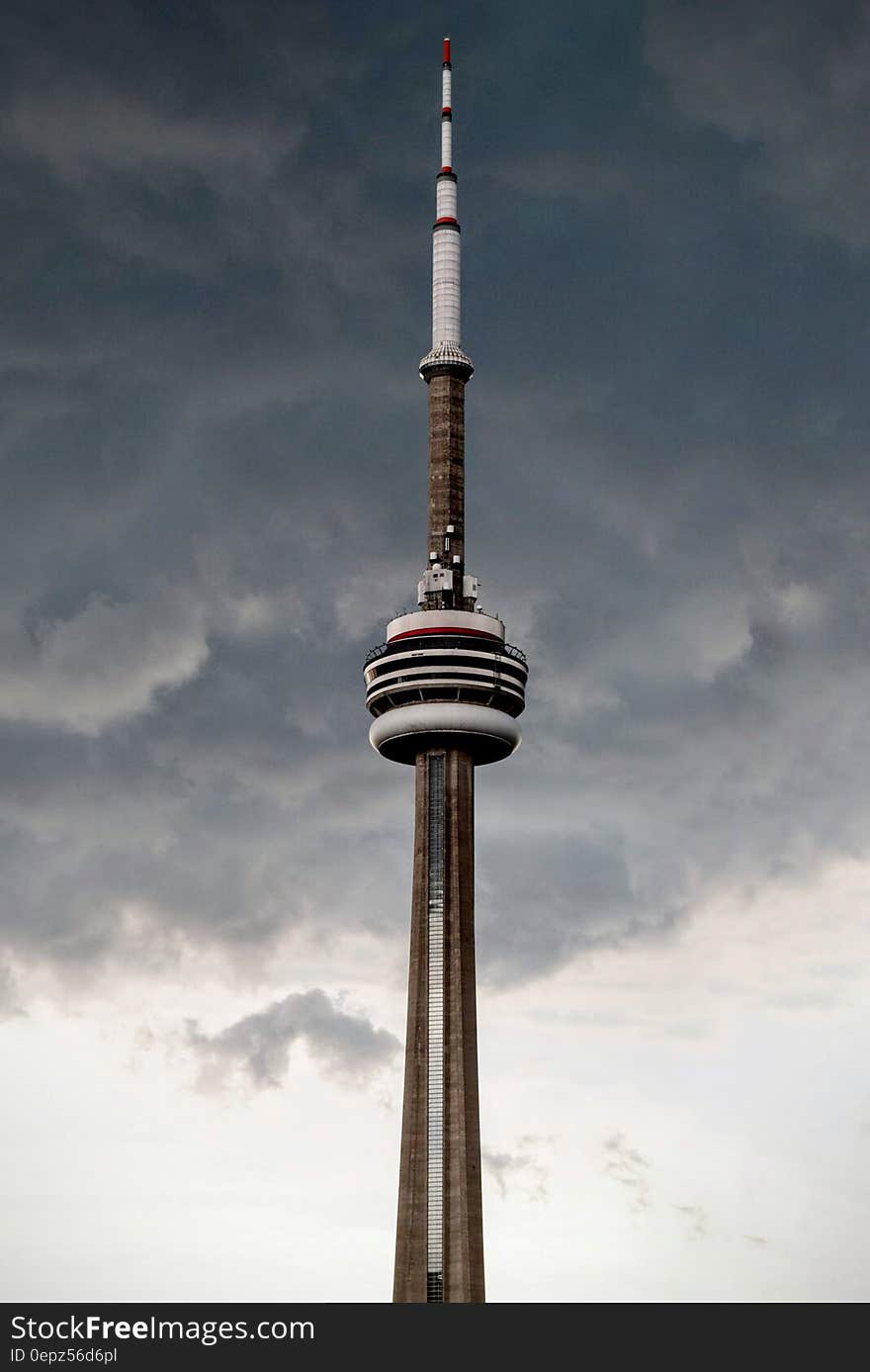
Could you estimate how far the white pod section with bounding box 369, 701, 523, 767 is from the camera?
196m

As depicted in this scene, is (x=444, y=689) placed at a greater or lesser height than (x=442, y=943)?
greater

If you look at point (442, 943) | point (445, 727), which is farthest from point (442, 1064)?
point (445, 727)

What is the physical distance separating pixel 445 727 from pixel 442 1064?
3150 centimetres

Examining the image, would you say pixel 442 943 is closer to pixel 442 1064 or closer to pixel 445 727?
pixel 442 1064

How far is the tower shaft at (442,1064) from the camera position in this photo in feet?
593

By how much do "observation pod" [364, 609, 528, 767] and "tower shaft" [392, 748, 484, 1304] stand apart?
3.03m

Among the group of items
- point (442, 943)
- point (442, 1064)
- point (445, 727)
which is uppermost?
point (445, 727)

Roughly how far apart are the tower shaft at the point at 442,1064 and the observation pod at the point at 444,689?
3.03 m

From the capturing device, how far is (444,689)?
196250 millimetres

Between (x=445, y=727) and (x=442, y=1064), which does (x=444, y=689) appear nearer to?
(x=445, y=727)

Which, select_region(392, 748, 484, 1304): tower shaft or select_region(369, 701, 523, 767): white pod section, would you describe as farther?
select_region(369, 701, 523, 767): white pod section

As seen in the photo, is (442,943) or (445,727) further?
(445,727)

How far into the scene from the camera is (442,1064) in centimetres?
18550
